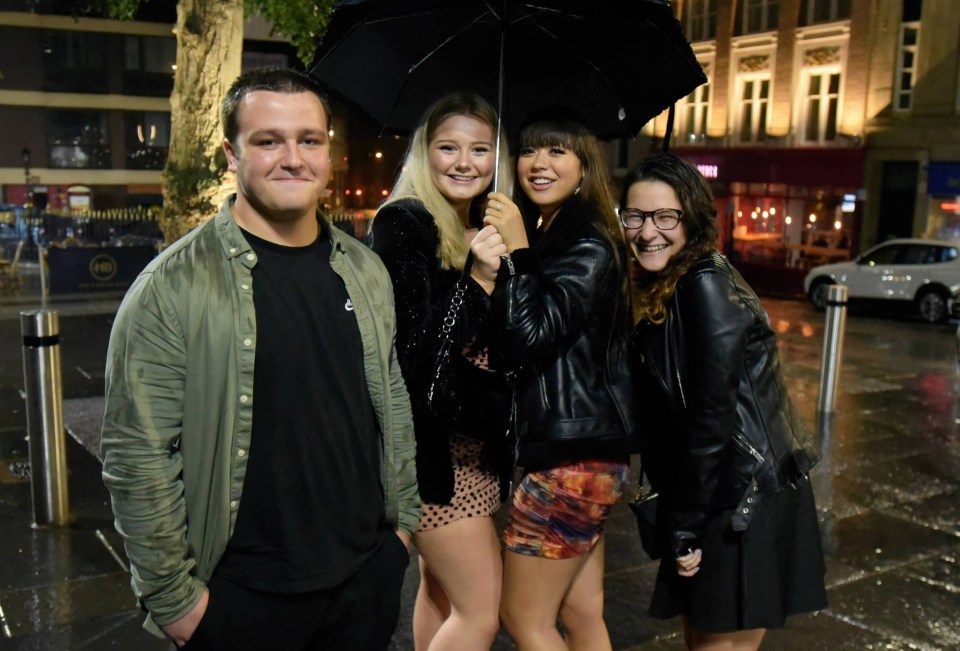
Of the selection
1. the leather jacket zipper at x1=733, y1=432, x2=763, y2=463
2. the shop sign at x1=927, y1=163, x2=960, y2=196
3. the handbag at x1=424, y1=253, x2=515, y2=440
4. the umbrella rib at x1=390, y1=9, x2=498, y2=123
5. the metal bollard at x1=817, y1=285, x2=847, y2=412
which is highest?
the shop sign at x1=927, y1=163, x2=960, y2=196

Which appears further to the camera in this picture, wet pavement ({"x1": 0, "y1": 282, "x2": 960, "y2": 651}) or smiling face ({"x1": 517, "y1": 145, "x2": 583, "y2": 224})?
wet pavement ({"x1": 0, "y1": 282, "x2": 960, "y2": 651})

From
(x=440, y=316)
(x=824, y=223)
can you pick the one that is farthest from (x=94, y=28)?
(x=440, y=316)

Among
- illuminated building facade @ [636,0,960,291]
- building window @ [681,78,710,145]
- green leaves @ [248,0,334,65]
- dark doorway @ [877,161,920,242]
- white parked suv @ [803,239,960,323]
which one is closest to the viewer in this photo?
green leaves @ [248,0,334,65]

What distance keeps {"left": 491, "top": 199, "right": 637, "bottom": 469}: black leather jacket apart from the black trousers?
0.58 m

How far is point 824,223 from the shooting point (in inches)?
1049

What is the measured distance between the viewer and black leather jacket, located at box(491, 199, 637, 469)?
262 cm

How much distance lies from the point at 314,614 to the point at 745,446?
1374mm

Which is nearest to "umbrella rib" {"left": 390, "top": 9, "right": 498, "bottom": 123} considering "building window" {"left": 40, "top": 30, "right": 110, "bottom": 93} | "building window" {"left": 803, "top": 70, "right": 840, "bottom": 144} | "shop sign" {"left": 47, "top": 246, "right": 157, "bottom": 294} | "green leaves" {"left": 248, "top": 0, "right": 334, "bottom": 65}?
"green leaves" {"left": 248, "top": 0, "right": 334, "bottom": 65}

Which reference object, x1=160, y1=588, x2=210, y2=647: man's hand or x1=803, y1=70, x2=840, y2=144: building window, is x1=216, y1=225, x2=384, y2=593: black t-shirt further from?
x1=803, y1=70, x2=840, y2=144: building window

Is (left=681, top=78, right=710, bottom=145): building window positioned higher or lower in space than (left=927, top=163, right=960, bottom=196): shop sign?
higher

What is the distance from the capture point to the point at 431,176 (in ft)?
9.72

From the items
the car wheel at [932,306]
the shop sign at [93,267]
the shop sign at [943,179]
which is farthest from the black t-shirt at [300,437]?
the shop sign at [943,179]

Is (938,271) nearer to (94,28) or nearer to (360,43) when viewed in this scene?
(360,43)

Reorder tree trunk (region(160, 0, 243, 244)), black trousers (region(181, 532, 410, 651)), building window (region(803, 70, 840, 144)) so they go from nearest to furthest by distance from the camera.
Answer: black trousers (region(181, 532, 410, 651)) → tree trunk (region(160, 0, 243, 244)) → building window (region(803, 70, 840, 144))
